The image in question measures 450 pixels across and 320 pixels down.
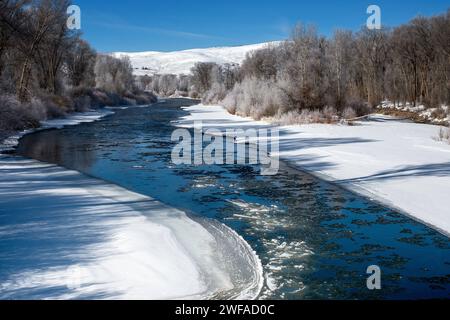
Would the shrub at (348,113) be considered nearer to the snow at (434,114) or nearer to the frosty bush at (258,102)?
the frosty bush at (258,102)

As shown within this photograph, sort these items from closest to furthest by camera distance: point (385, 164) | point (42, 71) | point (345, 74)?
point (385, 164), point (345, 74), point (42, 71)

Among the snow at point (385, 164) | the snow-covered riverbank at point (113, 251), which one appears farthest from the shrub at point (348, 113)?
the snow-covered riverbank at point (113, 251)

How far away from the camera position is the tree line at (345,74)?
95.9 ft

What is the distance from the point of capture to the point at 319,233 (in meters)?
7.73

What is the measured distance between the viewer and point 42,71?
4288 cm

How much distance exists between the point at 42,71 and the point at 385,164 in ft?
Answer: 126

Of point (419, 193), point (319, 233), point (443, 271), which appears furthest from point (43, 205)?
point (419, 193)

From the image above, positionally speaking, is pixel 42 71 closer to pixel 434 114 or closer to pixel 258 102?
pixel 258 102

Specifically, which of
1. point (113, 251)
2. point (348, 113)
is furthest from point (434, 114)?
point (113, 251)
